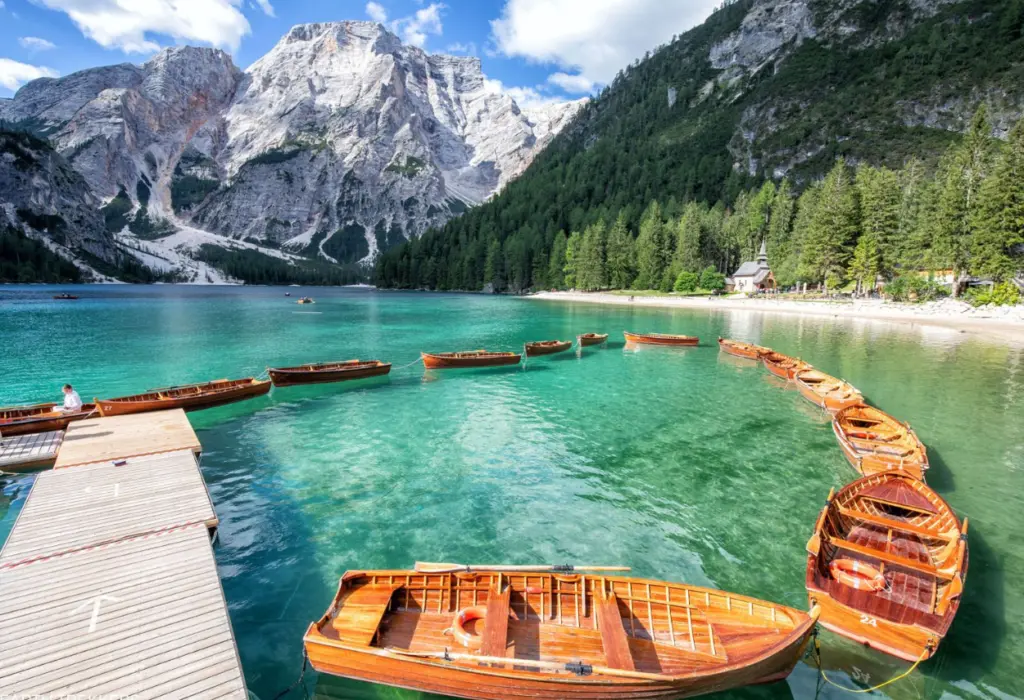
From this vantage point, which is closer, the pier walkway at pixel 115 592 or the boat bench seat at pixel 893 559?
the pier walkway at pixel 115 592

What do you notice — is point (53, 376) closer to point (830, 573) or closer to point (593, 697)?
point (593, 697)

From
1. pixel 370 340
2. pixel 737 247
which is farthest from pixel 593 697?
pixel 737 247

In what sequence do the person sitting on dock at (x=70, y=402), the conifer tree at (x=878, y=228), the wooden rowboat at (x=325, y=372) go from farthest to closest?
the conifer tree at (x=878, y=228), the wooden rowboat at (x=325, y=372), the person sitting on dock at (x=70, y=402)

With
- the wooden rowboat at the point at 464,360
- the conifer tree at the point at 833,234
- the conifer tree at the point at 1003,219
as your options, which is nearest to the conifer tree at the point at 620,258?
the conifer tree at the point at 833,234

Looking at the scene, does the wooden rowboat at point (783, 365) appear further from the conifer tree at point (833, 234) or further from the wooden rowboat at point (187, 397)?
the conifer tree at point (833, 234)

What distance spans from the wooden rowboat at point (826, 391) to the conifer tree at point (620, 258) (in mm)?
109893

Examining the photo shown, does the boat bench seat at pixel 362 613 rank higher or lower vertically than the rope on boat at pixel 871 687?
higher

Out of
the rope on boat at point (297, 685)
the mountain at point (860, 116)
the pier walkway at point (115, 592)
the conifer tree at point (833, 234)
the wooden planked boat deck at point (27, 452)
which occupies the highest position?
the mountain at point (860, 116)

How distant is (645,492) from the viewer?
18.1m

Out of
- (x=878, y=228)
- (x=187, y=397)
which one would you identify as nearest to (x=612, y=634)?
(x=187, y=397)

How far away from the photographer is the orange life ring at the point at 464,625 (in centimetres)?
896

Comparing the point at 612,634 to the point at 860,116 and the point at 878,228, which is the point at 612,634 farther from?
the point at 860,116

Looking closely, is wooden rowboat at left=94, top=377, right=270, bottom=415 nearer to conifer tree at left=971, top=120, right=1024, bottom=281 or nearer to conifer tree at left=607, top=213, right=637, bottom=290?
conifer tree at left=971, top=120, right=1024, bottom=281

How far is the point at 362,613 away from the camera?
9727 mm
